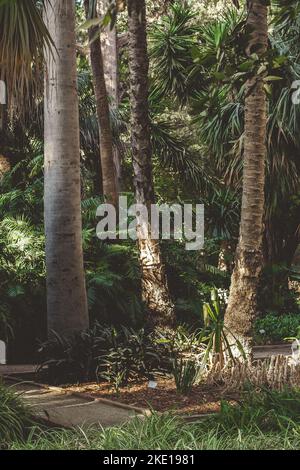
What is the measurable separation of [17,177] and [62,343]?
225 inches

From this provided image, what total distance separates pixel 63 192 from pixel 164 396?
114 inches

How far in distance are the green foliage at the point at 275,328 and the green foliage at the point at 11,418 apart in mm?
8244

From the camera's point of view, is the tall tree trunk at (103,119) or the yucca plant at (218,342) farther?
the tall tree trunk at (103,119)

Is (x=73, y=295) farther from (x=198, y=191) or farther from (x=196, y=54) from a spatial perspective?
(x=198, y=191)

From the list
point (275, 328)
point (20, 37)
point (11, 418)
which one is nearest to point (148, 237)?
point (20, 37)

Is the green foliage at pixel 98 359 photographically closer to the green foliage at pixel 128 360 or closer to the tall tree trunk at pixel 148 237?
the green foliage at pixel 128 360

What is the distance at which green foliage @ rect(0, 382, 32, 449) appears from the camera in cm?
586

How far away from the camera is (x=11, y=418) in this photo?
19.8 feet

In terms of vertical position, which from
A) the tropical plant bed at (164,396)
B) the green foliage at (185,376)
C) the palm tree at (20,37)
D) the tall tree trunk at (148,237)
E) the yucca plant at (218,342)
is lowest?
the tropical plant bed at (164,396)

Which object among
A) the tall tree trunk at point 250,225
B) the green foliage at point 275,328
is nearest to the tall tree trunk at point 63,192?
the tall tree trunk at point 250,225

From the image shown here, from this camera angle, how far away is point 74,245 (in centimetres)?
966

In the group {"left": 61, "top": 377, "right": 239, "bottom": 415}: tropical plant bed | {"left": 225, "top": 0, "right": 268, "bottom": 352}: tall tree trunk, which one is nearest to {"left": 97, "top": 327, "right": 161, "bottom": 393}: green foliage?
{"left": 61, "top": 377, "right": 239, "bottom": 415}: tropical plant bed

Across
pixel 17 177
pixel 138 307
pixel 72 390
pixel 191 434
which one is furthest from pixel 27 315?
pixel 191 434

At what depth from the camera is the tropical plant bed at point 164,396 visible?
7.51 meters
